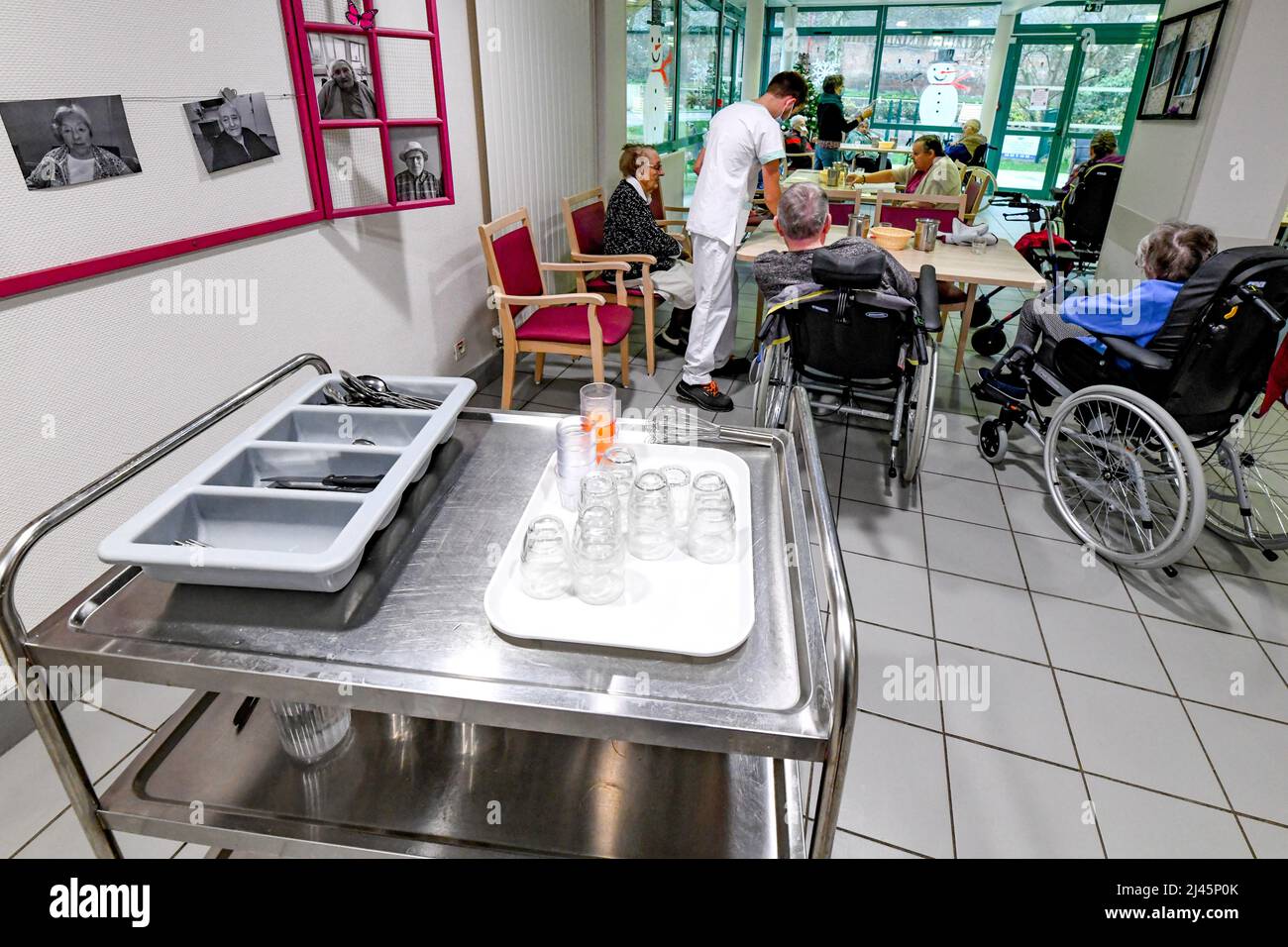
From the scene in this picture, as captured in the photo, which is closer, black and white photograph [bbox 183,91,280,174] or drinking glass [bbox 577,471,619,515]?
drinking glass [bbox 577,471,619,515]

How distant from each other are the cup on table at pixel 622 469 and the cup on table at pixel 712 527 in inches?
4.5

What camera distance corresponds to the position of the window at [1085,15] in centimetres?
959

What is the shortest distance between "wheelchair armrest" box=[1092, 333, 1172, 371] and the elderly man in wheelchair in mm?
584

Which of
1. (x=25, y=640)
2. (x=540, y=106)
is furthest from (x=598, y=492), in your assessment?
(x=540, y=106)

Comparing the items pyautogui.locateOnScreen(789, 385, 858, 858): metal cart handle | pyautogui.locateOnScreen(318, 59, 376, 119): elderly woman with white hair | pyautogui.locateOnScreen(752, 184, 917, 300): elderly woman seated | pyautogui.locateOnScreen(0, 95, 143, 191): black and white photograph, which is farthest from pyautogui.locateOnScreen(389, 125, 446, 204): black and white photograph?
pyautogui.locateOnScreen(789, 385, 858, 858): metal cart handle

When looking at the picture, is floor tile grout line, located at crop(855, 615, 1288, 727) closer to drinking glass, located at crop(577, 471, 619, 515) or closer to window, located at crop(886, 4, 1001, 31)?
drinking glass, located at crop(577, 471, 619, 515)

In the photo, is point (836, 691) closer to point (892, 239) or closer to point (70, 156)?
point (70, 156)

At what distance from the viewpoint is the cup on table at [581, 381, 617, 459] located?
54.2 inches

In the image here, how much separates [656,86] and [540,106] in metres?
2.74

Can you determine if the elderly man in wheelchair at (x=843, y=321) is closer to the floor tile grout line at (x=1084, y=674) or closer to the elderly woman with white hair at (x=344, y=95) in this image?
the floor tile grout line at (x=1084, y=674)

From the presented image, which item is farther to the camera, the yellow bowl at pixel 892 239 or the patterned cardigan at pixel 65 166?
the yellow bowl at pixel 892 239

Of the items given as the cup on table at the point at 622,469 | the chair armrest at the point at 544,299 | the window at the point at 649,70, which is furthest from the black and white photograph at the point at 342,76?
the window at the point at 649,70
